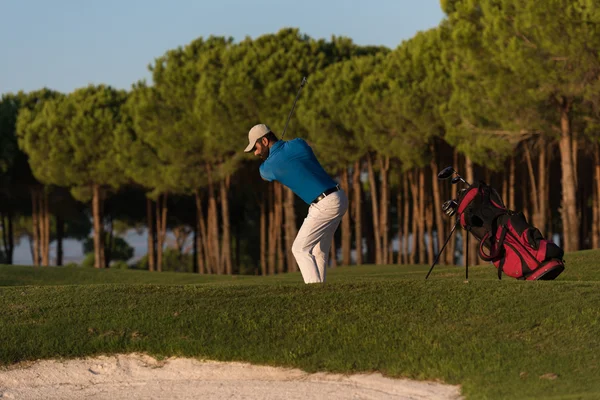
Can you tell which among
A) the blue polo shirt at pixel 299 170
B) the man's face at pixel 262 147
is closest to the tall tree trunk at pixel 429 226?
the man's face at pixel 262 147

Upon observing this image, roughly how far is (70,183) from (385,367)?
42.1 meters

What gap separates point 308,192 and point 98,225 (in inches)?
1564

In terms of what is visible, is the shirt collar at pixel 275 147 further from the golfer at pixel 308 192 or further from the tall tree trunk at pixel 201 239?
the tall tree trunk at pixel 201 239

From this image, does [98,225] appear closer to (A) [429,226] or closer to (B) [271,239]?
(B) [271,239]

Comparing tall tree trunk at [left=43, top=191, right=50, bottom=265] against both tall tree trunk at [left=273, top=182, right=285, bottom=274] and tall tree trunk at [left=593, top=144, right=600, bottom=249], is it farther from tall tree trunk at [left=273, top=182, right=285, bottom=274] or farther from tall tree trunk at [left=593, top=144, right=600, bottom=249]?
tall tree trunk at [left=593, top=144, right=600, bottom=249]

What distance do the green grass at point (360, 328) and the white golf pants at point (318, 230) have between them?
47cm

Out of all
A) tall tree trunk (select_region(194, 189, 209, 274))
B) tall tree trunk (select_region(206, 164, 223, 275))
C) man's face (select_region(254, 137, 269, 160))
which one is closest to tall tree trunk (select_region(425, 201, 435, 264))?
tall tree trunk (select_region(206, 164, 223, 275))

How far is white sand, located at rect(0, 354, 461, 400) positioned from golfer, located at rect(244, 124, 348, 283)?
2.11m

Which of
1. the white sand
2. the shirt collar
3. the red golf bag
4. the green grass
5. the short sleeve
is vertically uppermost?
the shirt collar

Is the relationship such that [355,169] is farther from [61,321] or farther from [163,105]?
[61,321]

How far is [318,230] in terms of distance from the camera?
11977 mm

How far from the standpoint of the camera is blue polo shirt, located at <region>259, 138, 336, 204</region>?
39.5 feet

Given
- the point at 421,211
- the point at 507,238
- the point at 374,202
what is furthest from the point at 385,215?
the point at 507,238

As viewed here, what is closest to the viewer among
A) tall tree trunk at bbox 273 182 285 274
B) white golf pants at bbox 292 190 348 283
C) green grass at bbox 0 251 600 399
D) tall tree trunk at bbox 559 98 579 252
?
green grass at bbox 0 251 600 399
